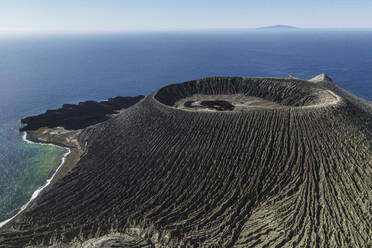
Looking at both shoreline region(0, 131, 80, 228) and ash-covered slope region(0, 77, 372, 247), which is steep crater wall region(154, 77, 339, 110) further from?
shoreline region(0, 131, 80, 228)

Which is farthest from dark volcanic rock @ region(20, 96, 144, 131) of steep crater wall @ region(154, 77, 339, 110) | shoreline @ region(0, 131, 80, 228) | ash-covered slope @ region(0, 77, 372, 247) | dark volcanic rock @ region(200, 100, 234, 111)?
dark volcanic rock @ region(200, 100, 234, 111)

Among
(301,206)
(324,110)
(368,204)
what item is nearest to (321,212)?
(301,206)

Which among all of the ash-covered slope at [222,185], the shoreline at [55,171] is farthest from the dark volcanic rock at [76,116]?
the ash-covered slope at [222,185]

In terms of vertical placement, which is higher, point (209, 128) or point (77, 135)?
point (209, 128)

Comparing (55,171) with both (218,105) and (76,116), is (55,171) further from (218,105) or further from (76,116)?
(218,105)

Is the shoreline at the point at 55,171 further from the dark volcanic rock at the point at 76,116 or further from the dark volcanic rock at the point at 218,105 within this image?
the dark volcanic rock at the point at 218,105

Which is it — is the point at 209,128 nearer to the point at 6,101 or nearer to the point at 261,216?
the point at 261,216

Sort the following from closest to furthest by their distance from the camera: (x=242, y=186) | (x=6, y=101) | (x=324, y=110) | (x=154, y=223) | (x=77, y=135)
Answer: (x=154, y=223)
(x=242, y=186)
(x=324, y=110)
(x=77, y=135)
(x=6, y=101)

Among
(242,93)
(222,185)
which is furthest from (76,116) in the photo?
(222,185)

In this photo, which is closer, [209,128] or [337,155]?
[337,155]
